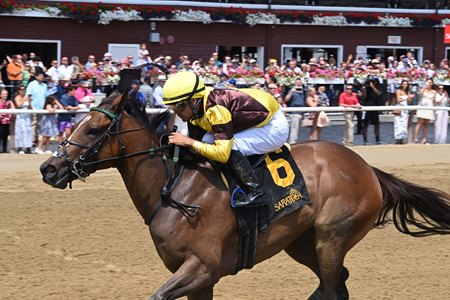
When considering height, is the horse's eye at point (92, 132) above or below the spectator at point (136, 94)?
below

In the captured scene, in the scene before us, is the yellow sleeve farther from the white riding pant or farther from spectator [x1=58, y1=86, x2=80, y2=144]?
spectator [x1=58, y1=86, x2=80, y2=144]

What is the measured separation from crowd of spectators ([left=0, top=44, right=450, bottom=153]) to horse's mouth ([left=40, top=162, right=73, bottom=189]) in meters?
4.91

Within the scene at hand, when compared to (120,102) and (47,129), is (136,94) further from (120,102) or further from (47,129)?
(47,129)

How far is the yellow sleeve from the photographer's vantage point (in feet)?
16.2

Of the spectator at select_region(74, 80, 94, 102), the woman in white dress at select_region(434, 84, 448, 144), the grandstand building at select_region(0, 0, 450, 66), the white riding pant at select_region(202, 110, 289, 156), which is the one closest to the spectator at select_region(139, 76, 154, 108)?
the spectator at select_region(74, 80, 94, 102)

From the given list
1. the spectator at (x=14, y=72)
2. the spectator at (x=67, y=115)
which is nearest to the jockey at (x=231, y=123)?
the spectator at (x=67, y=115)

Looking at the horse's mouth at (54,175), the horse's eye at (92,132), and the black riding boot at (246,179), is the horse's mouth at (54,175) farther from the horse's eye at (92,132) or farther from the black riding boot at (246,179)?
the black riding boot at (246,179)

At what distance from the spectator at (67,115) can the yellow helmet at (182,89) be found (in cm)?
713

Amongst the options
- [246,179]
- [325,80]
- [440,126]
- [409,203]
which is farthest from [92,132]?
[325,80]

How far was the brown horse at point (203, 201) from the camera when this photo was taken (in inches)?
194

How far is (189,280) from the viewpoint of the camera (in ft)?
15.9

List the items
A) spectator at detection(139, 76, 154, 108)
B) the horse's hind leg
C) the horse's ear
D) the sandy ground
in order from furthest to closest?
1. spectator at detection(139, 76, 154, 108)
2. the sandy ground
3. the horse's hind leg
4. the horse's ear

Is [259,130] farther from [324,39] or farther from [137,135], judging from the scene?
[324,39]

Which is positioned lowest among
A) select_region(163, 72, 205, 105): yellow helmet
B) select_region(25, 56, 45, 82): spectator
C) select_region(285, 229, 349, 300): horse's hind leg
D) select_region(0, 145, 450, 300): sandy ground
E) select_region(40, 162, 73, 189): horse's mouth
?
select_region(0, 145, 450, 300): sandy ground
